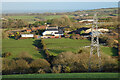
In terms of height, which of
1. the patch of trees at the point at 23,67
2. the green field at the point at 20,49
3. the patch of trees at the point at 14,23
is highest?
the patch of trees at the point at 14,23

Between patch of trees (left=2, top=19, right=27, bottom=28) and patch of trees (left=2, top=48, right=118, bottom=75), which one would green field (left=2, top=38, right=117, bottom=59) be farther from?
patch of trees (left=2, top=19, right=27, bottom=28)

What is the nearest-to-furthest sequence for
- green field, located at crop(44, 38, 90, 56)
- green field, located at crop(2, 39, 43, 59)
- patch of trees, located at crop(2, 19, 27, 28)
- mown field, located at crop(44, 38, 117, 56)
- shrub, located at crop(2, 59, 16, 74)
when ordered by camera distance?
shrub, located at crop(2, 59, 16, 74)
green field, located at crop(2, 39, 43, 59)
mown field, located at crop(44, 38, 117, 56)
green field, located at crop(44, 38, 90, 56)
patch of trees, located at crop(2, 19, 27, 28)

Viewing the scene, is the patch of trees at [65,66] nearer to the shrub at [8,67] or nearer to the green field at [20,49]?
the shrub at [8,67]

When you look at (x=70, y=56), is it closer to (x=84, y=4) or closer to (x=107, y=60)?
(x=107, y=60)

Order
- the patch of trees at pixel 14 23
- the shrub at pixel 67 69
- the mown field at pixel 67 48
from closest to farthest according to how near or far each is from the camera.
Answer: the shrub at pixel 67 69 → the mown field at pixel 67 48 → the patch of trees at pixel 14 23

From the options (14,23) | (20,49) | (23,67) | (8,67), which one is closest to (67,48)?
(20,49)

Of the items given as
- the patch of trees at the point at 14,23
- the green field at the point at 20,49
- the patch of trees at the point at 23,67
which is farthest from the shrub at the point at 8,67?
the patch of trees at the point at 14,23

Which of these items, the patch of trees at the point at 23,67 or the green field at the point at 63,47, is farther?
the green field at the point at 63,47

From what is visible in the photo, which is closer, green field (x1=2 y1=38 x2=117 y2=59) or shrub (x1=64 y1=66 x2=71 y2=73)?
shrub (x1=64 y1=66 x2=71 y2=73)

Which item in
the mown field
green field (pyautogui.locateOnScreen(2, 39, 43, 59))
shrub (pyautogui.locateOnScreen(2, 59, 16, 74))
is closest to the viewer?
shrub (pyautogui.locateOnScreen(2, 59, 16, 74))

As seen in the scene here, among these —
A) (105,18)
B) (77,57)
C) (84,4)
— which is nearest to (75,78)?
(77,57)

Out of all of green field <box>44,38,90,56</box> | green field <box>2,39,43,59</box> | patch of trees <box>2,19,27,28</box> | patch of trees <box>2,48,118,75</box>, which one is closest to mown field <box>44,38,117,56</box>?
green field <box>44,38,90,56</box>

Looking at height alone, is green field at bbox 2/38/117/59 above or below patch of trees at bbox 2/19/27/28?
below
